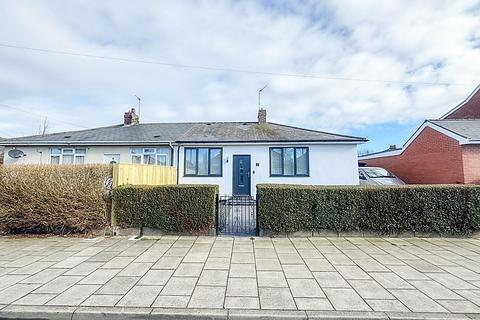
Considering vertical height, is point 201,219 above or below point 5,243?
above

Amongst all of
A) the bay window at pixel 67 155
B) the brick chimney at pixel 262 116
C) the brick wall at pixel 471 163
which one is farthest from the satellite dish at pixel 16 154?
the brick wall at pixel 471 163

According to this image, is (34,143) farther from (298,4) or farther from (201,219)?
(298,4)

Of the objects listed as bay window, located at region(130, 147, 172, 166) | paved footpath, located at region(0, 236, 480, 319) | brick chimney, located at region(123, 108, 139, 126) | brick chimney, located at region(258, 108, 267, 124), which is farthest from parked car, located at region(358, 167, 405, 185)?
brick chimney, located at region(123, 108, 139, 126)

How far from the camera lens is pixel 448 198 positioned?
6555 millimetres

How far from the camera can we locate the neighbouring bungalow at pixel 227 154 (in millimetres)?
13328

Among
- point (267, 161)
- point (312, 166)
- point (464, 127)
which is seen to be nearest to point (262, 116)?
point (267, 161)

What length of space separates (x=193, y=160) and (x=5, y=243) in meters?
8.60

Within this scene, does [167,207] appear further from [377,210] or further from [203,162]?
[203,162]

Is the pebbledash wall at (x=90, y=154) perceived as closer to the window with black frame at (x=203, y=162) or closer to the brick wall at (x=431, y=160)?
the window with black frame at (x=203, y=162)

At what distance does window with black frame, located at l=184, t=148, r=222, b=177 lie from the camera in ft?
45.3

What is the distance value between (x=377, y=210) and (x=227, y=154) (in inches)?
329

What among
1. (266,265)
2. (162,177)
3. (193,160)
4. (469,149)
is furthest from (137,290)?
(469,149)

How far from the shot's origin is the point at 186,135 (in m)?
14.9

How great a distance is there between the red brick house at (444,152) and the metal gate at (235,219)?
10.3 m
